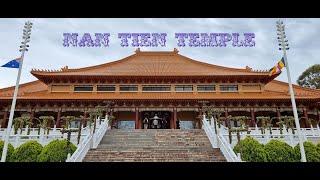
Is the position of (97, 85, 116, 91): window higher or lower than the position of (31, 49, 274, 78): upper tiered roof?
lower

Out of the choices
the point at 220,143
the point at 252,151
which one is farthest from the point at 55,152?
the point at 252,151

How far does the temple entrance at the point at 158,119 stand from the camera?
21.3 meters

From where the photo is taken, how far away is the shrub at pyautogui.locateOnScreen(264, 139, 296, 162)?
10.9 m

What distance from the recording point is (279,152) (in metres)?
11.0

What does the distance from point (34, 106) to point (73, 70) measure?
4502mm

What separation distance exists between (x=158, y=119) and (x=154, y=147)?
8802mm

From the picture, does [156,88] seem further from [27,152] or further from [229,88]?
[27,152]

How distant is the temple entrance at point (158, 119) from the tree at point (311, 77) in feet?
75.0

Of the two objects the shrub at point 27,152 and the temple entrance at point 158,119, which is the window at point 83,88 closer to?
the temple entrance at point 158,119

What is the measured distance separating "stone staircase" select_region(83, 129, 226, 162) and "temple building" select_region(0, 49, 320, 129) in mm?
4715

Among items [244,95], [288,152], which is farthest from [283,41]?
[244,95]

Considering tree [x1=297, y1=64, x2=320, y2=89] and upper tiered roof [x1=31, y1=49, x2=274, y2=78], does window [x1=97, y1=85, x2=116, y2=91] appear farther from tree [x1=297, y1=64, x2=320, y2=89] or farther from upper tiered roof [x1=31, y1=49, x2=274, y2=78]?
tree [x1=297, y1=64, x2=320, y2=89]

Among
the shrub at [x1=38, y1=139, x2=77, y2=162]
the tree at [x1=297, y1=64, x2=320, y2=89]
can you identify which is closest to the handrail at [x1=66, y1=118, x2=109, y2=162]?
the shrub at [x1=38, y1=139, x2=77, y2=162]
